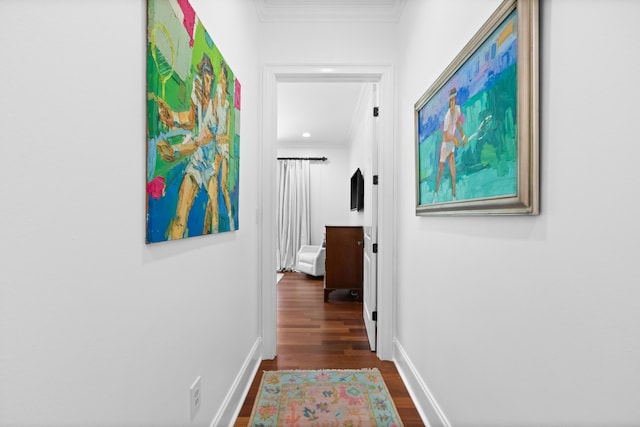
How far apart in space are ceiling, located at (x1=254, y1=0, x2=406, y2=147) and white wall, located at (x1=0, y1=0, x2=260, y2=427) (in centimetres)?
186

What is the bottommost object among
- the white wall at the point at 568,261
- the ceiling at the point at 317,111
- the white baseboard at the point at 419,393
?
the white baseboard at the point at 419,393

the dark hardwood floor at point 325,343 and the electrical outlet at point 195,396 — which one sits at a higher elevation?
the electrical outlet at point 195,396

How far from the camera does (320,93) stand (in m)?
4.07

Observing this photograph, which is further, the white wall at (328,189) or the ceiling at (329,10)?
the white wall at (328,189)

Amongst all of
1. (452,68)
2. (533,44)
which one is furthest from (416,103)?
(533,44)

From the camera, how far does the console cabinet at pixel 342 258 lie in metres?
4.18

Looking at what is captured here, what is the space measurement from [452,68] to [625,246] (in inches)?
41.1

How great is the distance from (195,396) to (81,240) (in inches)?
34.7

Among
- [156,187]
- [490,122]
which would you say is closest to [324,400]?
[156,187]

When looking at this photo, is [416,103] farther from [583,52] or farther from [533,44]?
[583,52]

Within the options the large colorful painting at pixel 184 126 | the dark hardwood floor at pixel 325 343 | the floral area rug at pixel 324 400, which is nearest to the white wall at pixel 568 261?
the floral area rug at pixel 324 400

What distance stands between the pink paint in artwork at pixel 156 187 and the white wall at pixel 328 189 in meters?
5.73

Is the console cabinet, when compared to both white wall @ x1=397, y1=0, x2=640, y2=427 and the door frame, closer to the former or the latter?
the door frame

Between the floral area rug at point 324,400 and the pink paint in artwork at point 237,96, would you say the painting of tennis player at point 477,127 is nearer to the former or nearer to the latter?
the pink paint in artwork at point 237,96
